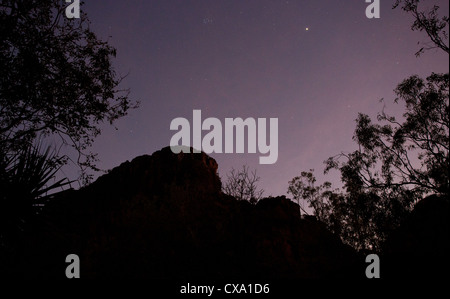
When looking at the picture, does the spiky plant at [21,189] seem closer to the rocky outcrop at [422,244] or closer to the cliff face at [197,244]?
the cliff face at [197,244]

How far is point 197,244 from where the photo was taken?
13.2 meters

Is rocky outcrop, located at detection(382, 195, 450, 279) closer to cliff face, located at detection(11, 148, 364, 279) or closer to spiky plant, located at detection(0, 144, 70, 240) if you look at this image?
cliff face, located at detection(11, 148, 364, 279)

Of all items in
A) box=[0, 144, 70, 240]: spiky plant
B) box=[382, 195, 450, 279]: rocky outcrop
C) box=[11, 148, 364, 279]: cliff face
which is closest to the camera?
box=[0, 144, 70, 240]: spiky plant

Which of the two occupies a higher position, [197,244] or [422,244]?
[197,244]

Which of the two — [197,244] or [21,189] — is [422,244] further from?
[21,189]

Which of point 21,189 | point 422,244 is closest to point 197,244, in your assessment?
point 21,189

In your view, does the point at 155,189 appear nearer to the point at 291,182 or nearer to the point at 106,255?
the point at 106,255

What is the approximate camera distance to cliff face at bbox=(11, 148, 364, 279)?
11.7 metres

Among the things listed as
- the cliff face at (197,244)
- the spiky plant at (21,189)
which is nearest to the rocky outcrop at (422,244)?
the cliff face at (197,244)

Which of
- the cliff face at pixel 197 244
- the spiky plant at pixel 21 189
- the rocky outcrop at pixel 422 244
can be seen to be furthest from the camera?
the cliff face at pixel 197 244

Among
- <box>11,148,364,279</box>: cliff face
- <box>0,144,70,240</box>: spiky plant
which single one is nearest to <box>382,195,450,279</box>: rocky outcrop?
<box>11,148,364,279</box>: cliff face

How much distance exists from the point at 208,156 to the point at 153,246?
53.1 feet

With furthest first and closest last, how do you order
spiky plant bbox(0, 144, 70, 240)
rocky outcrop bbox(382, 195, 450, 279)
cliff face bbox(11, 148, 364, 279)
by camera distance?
cliff face bbox(11, 148, 364, 279), rocky outcrop bbox(382, 195, 450, 279), spiky plant bbox(0, 144, 70, 240)

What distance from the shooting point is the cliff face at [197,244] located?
11.7 meters
